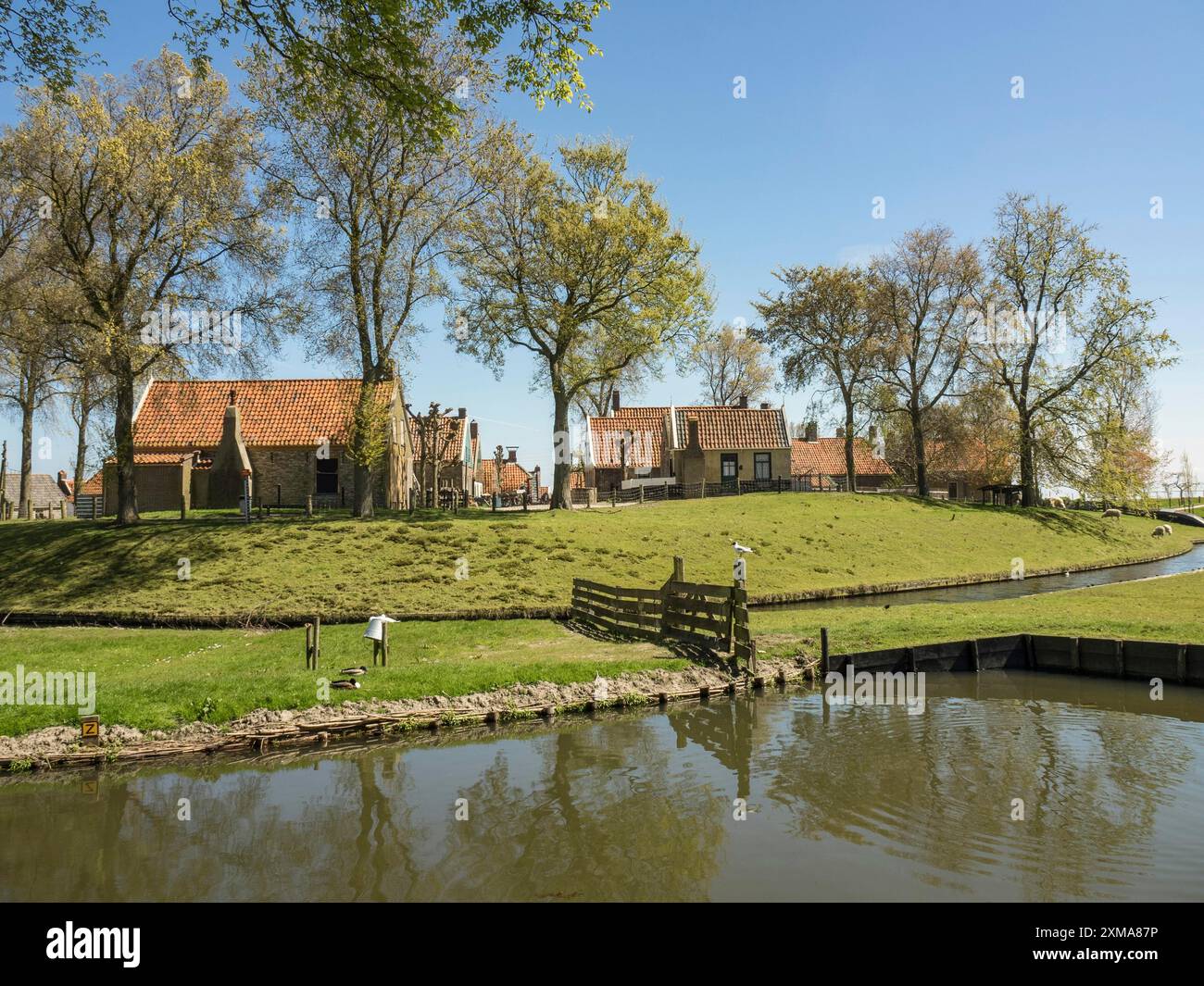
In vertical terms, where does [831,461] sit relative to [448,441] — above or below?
below

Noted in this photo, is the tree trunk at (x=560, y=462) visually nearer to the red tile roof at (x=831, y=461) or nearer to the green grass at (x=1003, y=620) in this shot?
the green grass at (x=1003, y=620)

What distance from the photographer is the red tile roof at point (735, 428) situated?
59.7m

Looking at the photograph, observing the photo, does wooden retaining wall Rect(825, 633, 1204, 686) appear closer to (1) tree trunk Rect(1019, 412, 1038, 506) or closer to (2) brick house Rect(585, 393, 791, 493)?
(1) tree trunk Rect(1019, 412, 1038, 506)

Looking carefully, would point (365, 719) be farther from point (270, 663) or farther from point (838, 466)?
point (838, 466)

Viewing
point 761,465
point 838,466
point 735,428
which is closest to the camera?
point 761,465

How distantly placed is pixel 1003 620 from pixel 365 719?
14946 mm

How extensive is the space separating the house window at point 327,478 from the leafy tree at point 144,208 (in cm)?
1086

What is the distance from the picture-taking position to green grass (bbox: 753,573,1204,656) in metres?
18.5

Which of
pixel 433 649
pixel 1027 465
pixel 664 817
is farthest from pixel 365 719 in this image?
pixel 1027 465

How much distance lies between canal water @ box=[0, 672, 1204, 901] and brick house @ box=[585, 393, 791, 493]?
45376mm

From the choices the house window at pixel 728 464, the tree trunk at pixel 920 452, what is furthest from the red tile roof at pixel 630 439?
the tree trunk at pixel 920 452

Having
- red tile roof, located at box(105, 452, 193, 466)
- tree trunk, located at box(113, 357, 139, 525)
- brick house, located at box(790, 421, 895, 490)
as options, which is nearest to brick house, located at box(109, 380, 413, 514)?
red tile roof, located at box(105, 452, 193, 466)

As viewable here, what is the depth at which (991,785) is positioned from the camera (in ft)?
34.6
